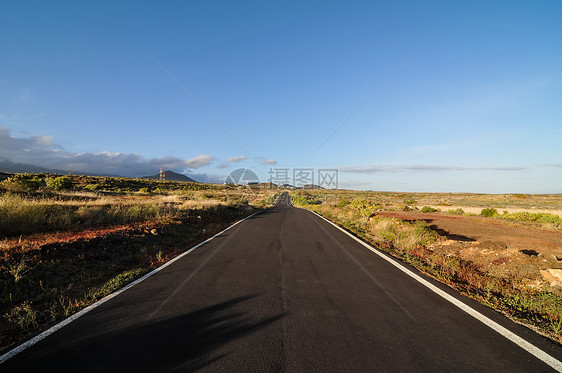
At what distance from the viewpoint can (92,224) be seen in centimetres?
1089

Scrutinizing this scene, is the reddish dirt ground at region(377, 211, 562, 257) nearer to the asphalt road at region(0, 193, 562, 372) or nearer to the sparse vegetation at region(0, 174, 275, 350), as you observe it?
the asphalt road at region(0, 193, 562, 372)

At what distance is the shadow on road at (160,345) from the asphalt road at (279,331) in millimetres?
12

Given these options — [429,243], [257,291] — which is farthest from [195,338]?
[429,243]

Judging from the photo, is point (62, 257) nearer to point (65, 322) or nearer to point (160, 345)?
point (65, 322)

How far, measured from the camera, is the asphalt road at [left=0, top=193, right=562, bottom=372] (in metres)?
2.60

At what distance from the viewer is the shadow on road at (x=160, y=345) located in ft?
8.32

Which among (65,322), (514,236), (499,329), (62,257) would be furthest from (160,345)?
(514,236)

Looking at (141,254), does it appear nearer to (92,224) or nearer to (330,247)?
(92,224)

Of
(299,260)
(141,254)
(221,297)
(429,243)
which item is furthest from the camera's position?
(429,243)

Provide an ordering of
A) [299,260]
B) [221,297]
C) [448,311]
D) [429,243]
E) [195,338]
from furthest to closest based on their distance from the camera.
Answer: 1. [429,243]
2. [299,260]
3. [221,297]
4. [448,311]
5. [195,338]

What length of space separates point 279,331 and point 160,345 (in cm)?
145

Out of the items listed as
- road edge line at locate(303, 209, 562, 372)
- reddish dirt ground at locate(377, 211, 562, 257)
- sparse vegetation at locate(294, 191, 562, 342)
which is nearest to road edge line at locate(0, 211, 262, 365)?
road edge line at locate(303, 209, 562, 372)

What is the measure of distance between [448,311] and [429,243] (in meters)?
6.47

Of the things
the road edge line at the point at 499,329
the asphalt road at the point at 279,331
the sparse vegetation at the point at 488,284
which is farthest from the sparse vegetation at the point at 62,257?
the sparse vegetation at the point at 488,284
